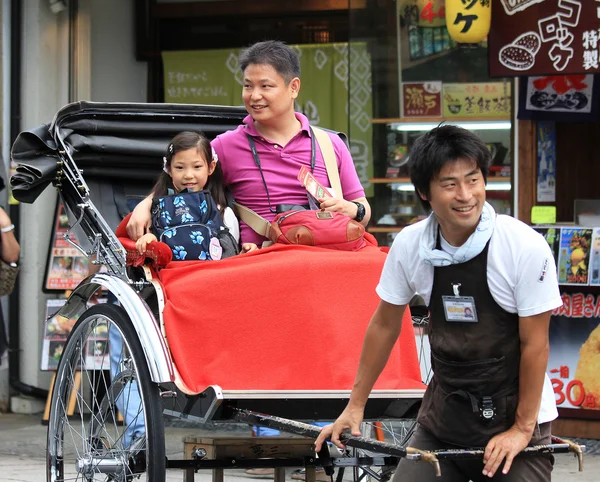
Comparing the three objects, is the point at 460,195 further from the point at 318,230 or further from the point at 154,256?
the point at 154,256

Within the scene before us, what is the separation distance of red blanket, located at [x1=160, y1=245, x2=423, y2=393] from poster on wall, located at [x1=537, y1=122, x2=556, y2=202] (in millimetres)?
3259

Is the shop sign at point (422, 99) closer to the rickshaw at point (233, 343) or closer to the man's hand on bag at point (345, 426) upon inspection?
the rickshaw at point (233, 343)

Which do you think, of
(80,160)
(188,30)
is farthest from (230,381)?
(188,30)

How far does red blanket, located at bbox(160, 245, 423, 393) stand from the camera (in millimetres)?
3902

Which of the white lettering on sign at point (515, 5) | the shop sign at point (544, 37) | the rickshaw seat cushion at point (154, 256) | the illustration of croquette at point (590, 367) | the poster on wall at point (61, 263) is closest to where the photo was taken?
the rickshaw seat cushion at point (154, 256)

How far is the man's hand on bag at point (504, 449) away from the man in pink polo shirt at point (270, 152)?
5.73ft

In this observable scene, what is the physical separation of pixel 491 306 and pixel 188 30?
6.44 meters

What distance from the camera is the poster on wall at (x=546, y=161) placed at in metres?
7.05

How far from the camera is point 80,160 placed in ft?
16.8

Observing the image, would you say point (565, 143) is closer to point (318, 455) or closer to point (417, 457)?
point (318, 455)

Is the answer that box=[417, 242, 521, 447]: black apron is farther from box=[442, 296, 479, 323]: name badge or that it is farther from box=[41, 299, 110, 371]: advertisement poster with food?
box=[41, 299, 110, 371]: advertisement poster with food

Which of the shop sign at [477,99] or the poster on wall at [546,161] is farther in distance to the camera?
the shop sign at [477,99]

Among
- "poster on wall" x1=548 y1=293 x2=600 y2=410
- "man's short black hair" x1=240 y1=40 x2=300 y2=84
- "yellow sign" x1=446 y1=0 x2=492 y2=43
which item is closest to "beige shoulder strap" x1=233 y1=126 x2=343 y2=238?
"man's short black hair" x1=240 y1=40 x2=300 y2=84

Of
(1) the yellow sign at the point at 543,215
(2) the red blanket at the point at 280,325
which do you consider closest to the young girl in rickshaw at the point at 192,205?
(2) the red blanket at the point at 280,325
